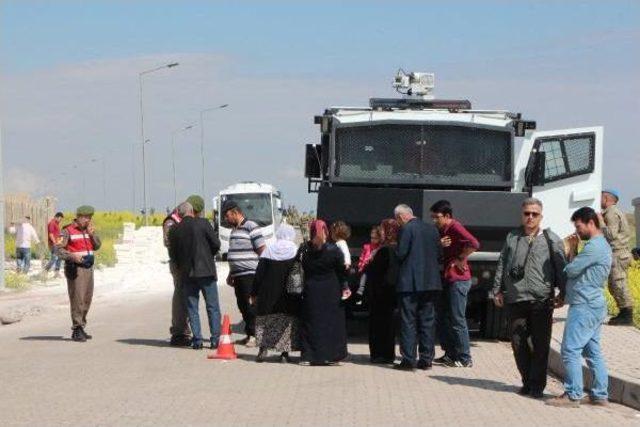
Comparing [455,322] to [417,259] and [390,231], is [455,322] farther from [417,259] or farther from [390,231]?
[390,231]

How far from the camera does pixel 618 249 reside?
18.3m

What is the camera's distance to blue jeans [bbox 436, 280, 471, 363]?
1490 cm

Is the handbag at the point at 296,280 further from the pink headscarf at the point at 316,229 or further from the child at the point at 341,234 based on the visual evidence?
the child at the point at 341,234

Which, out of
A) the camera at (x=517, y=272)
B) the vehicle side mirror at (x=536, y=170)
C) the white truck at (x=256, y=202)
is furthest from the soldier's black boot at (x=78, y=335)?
the white truck at (x=256, y=202)

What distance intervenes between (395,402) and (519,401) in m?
1.10

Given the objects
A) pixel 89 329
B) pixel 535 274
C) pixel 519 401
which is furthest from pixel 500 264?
pixel 89 329

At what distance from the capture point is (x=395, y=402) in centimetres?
1199

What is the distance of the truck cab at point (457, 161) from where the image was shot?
18141 mm

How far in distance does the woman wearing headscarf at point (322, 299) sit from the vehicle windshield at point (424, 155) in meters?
3.14

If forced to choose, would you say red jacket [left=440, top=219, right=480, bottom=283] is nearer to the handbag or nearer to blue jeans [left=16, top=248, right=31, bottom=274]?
the handbag

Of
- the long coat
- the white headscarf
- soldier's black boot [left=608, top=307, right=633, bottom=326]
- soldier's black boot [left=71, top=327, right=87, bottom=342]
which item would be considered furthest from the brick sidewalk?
soldier's black boot [left=71, top=327, right=87, bottom=342]

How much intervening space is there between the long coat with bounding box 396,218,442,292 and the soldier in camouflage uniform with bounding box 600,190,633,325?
4109 millimetres

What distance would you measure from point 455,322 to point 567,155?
4840 millimetres

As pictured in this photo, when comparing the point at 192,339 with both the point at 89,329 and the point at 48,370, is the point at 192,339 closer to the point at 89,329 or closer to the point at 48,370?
the point at 48,370
